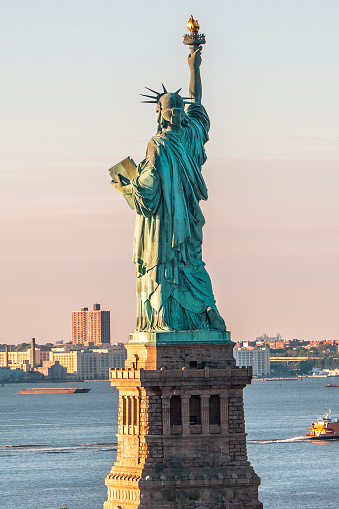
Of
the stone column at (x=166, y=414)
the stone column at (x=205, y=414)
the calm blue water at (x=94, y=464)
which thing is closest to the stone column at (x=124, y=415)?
the stone column at (x=166, y=414)

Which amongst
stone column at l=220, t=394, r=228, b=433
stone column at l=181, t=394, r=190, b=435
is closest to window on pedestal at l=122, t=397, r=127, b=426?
stone column at l=181, t=394, r=190, b=435

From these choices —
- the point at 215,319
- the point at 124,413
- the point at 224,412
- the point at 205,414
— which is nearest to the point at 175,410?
the point at 205,414

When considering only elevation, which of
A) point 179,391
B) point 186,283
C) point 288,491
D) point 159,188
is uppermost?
point 159,188

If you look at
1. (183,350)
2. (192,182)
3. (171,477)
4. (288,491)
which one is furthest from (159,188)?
(288,491)

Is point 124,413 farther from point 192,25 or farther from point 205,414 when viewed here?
point 192,25

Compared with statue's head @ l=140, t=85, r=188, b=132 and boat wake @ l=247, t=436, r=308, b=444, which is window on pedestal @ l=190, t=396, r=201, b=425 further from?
boat wake @ l=247, t=436, r=308, b=444

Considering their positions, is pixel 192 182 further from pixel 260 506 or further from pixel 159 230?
pixel 260 506
